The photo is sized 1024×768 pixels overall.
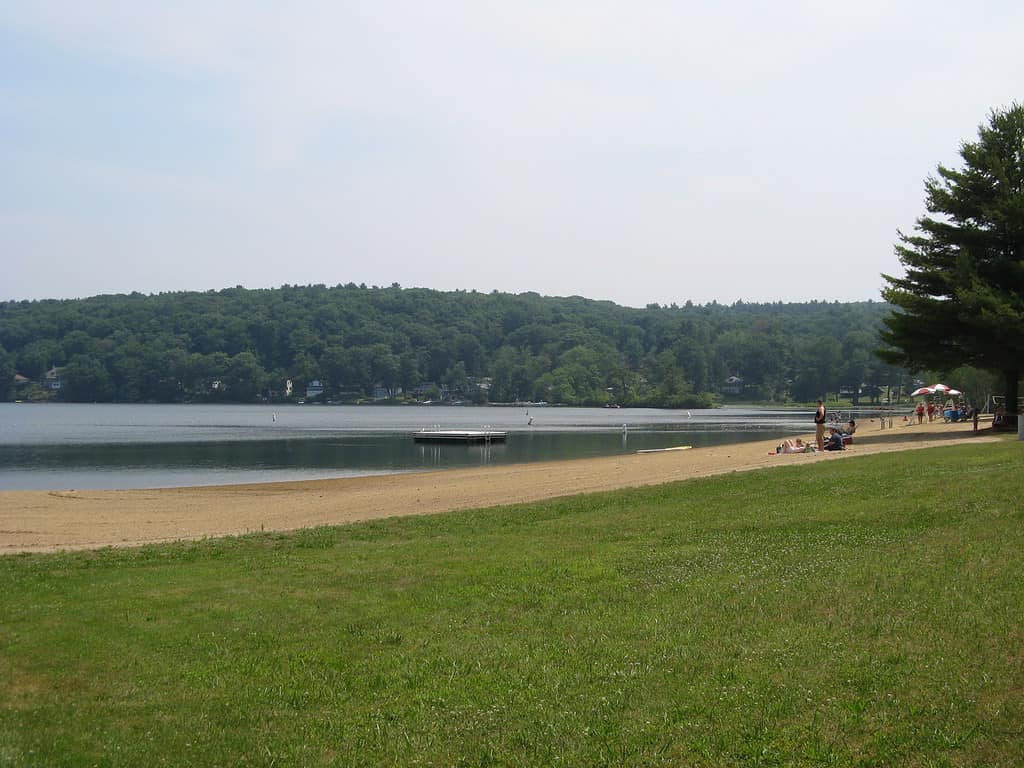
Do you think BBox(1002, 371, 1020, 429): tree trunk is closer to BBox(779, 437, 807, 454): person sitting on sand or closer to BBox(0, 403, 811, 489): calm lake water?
BBox(779, 437, 807, 454): person sitting on sand

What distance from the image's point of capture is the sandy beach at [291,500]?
2433cm

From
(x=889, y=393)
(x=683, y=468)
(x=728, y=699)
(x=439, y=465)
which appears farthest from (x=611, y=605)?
(x=889, y=393)

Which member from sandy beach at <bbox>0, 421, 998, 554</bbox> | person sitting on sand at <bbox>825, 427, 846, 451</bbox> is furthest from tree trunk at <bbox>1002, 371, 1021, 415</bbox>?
person sitting on sand at <bbox>825, 427, 846, 451</bbox>

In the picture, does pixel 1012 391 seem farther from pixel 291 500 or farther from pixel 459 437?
pixel 459 437

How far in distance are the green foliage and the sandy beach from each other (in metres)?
3.21

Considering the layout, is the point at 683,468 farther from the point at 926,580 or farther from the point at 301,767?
the point at 301,767

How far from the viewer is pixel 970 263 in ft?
122

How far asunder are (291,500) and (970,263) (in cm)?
2597

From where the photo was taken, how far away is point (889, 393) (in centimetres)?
18212

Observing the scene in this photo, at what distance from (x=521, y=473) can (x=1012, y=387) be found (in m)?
19.6

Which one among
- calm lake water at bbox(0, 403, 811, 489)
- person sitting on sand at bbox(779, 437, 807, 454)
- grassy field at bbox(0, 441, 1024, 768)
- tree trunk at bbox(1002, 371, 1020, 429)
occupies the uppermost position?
tree trunk at bbox(1002, 371, 1020, 429)

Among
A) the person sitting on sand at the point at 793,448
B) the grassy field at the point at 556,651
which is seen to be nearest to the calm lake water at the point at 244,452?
the person sitting on sand at the point at 793,448

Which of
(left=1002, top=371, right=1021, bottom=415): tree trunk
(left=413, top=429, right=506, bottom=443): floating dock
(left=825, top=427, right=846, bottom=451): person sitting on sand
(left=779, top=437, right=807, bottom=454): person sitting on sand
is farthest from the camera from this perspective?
(left=413, top=429, right=506, bottom=443): floating dock

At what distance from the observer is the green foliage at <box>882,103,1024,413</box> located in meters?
36.6
